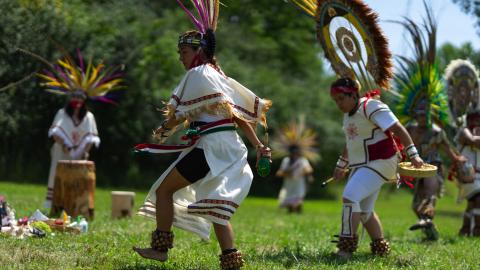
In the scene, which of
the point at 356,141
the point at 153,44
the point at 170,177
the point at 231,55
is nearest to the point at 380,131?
the point at 356,141

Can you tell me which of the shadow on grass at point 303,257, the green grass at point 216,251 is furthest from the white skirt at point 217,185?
the shadow on grass at point 303,257

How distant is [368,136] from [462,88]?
133 inches

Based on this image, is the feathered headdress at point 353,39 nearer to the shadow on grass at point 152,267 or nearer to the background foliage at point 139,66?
the shadow on grass at point 152,267

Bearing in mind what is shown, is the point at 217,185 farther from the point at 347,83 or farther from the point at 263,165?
the point at 347,83

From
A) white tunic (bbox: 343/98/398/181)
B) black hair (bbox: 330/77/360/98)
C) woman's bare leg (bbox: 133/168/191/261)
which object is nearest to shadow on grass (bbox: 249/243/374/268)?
white tunic (bbox: 343/98/398/181)

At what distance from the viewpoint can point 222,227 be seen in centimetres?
532

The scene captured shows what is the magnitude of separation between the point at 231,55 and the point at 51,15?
15489mm

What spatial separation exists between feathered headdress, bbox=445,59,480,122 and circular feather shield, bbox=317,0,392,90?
9.21ft

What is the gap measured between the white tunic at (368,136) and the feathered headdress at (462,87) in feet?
10.5

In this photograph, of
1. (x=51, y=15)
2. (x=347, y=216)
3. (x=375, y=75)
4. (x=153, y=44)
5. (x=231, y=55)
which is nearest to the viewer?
(x=347, y=216)

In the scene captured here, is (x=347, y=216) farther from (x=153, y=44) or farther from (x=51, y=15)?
(x=153, y=44)

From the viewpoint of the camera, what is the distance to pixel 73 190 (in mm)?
9492

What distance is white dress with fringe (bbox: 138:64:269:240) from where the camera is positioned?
5293 millimetres

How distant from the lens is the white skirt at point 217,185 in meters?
5.27
